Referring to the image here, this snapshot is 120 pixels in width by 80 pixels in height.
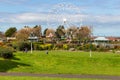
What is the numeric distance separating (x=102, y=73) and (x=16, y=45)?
1529 inches

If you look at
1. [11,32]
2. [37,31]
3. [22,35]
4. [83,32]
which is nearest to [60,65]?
[22,35]

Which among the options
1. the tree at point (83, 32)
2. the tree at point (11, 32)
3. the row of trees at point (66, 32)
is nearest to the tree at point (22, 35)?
the row of trees at point (66, 32)

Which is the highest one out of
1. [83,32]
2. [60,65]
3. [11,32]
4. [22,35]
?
[11,32]

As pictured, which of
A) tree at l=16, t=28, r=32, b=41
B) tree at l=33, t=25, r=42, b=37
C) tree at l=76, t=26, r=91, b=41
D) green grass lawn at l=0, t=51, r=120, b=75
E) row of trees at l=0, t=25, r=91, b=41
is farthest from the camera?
tree at l=33, t=25, r=42, b=37

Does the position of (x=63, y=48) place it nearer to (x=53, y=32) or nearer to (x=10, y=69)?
(x=10, y=69)

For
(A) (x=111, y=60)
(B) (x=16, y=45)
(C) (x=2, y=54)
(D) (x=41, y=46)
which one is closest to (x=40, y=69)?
(C) (x=2, y=54)

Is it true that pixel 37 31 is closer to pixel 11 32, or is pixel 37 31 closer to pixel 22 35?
pixel 11 32

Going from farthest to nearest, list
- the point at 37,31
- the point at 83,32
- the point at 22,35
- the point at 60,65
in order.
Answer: the point at 37,31 < the point at 83,32 < the point at 22,35 < the point at 60,65

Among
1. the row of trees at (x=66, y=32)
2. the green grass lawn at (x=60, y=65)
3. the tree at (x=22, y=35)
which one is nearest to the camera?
the green grass lawn at (x=60, y=65)

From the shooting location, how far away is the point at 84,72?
2992 cm

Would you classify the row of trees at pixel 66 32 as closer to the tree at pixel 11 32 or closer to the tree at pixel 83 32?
the tree at pixel 83 32

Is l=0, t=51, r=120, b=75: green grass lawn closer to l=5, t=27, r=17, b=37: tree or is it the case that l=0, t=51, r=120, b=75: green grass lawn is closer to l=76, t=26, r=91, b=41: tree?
l=76, t=26, r=91, b=41: tree

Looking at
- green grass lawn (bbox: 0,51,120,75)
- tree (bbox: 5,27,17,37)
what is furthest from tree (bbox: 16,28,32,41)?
green grass lawn (bbox: 0,51,120,75)

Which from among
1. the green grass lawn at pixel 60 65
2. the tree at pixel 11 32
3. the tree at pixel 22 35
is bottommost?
the green grass lawn at pixel 60 65
